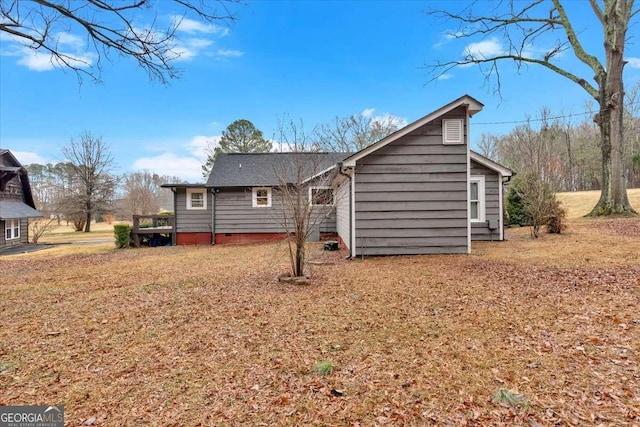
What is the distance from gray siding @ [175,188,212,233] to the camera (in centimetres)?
1434

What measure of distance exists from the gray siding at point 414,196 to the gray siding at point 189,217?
8.96m

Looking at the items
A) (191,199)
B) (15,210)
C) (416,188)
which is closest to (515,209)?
(416,188)

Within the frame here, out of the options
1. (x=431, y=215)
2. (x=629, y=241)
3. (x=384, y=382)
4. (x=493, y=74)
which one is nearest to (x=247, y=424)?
(x=384, y=382)

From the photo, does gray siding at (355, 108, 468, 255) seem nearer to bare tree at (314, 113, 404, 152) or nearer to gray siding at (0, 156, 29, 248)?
bare tree at (314, 113, 404, 152)

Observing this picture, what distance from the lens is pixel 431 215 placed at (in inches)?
321

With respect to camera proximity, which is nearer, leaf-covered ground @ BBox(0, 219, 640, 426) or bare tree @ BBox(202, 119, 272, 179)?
leaf-covered ground @ BBox(0, 219, 640, 426)

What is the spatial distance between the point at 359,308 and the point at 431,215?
15.2ft

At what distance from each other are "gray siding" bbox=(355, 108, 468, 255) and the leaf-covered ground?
180cm

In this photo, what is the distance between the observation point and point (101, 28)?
4.82m

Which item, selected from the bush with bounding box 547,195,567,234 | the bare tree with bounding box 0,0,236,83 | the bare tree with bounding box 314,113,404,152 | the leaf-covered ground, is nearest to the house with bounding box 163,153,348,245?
the leaf-covered ground

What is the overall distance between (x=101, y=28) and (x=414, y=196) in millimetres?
7335

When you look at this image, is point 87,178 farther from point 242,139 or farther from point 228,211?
point 228,211

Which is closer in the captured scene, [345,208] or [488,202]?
[345,208]

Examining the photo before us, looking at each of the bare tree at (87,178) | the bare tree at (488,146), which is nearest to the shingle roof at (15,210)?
the bare tree at (87,178)
